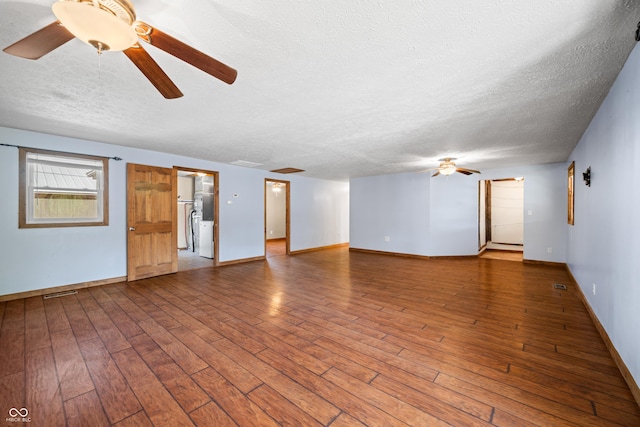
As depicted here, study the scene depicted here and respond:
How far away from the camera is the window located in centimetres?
371

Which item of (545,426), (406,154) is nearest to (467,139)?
(406,154)

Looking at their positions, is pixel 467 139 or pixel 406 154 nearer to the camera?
pixel 467 139

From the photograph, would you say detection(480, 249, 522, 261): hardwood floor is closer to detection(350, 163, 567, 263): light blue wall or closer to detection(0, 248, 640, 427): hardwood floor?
detection(350, 163, 567, 263): light blue wall

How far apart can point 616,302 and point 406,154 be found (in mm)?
3431

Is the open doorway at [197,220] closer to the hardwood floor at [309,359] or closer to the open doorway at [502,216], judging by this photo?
the hardwood floor at [309,359]

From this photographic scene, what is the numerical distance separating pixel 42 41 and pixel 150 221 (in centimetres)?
391

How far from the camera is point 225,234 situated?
600cm

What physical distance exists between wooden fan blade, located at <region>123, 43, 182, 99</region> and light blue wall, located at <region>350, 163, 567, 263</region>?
632 cm

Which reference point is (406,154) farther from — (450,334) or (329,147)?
(450,334)

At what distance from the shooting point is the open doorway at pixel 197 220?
5.87 metres

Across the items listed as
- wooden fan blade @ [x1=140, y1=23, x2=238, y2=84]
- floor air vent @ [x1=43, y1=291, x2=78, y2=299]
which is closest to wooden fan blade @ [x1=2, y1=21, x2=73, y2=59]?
wooden fan blade @ [x1=140, y1=23, x2=238, y2=84]

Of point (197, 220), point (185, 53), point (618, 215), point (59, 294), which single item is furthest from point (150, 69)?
point (197, 220)

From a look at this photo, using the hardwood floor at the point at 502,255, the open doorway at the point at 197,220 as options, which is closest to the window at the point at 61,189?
the open doorway at the point at 197,220

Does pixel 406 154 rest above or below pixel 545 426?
above
